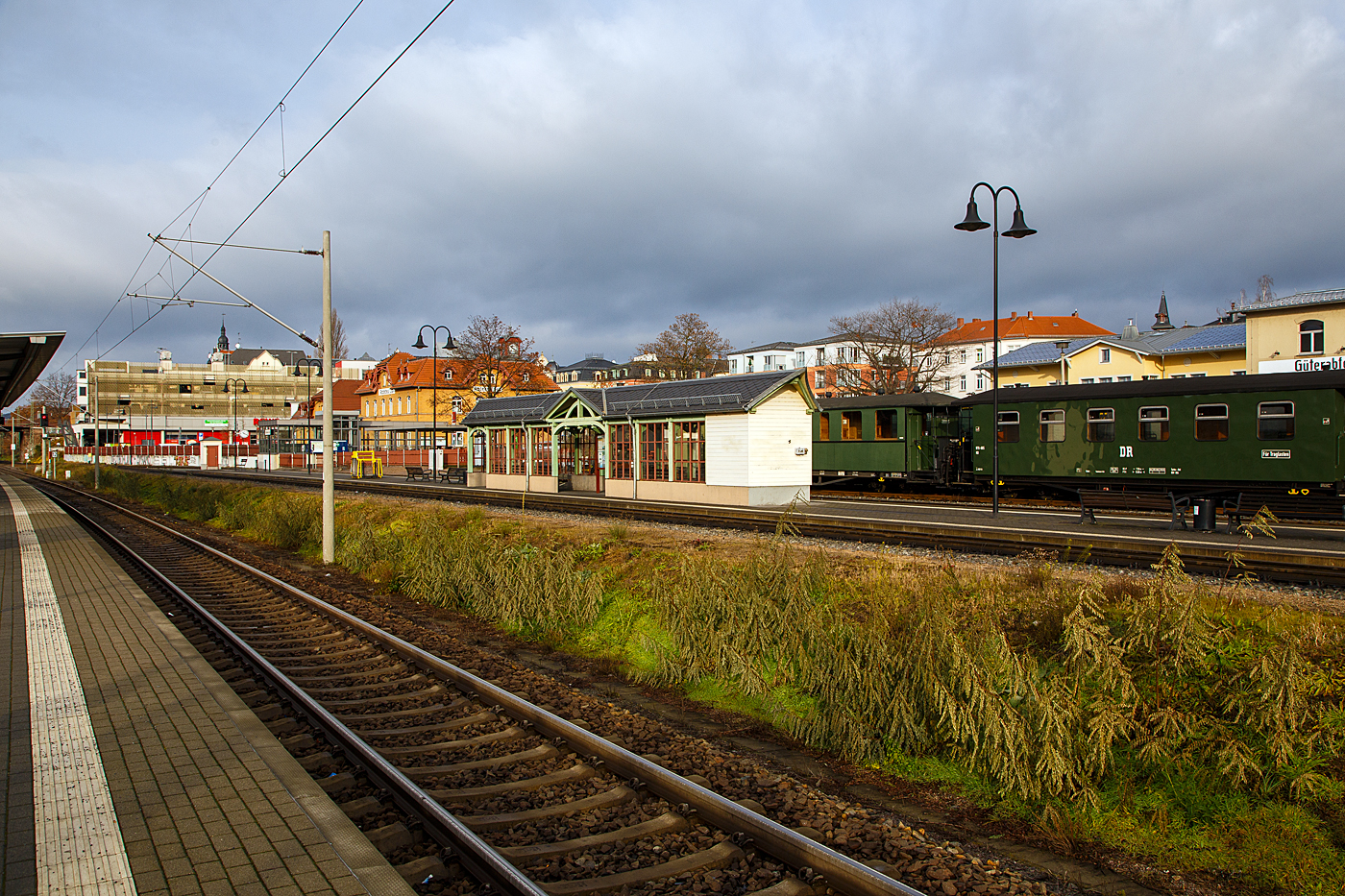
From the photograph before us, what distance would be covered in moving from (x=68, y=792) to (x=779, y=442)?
21082 millimetres

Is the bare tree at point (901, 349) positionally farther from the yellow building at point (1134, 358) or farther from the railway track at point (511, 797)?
the railway track at point (511, 797)

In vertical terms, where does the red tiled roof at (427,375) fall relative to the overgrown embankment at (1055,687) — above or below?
above

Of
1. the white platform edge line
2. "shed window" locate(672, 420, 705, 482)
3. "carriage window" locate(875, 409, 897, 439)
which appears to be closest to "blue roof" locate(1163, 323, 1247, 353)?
"carriage window" locate(875, 409, 897, 439)

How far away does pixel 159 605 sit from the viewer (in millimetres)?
12617

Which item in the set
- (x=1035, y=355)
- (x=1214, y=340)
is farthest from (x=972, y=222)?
(x=1035, y=355)

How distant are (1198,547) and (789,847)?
12.7 m

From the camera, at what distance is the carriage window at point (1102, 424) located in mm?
22844

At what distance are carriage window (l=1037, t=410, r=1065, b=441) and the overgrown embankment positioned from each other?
14648 mm

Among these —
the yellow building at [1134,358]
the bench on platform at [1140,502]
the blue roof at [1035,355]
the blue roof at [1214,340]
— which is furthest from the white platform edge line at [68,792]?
the blue roof at [1035,355]

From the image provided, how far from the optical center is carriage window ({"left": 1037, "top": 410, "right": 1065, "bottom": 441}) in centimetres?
2408

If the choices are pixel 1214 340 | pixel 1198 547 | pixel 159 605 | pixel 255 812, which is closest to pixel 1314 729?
pixel 255 812

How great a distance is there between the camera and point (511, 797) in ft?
17.8

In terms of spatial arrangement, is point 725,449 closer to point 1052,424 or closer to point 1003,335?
point 1052,424

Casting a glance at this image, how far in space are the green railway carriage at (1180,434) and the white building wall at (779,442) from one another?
5.52 meters
